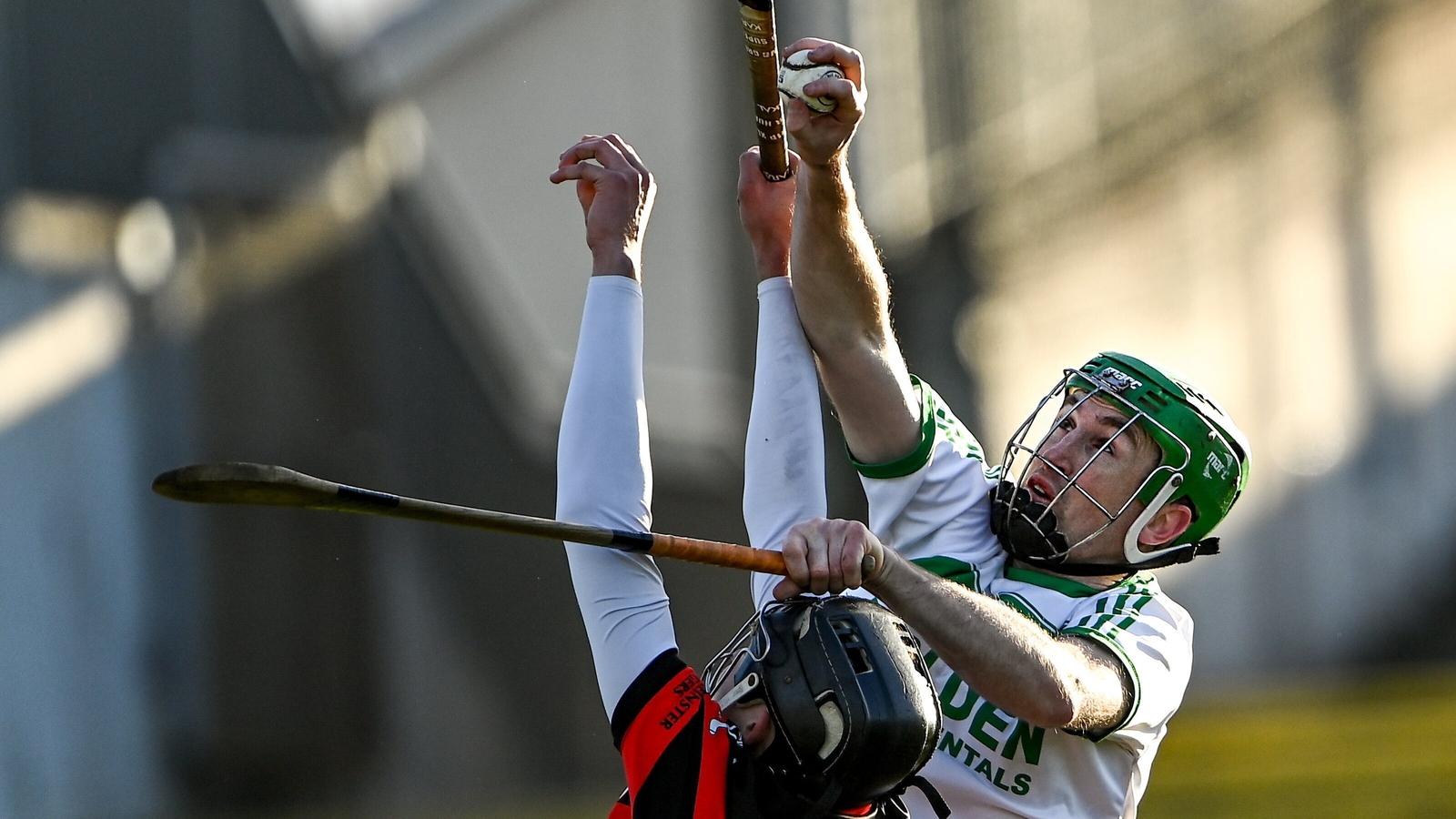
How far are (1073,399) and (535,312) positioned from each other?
22.2 feet

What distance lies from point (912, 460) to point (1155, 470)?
45 cm

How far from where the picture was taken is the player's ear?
125 inches

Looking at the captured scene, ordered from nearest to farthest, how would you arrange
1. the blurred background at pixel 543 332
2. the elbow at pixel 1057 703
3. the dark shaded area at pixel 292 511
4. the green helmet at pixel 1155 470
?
the elbow at pixel 1057 703, the green helmet at pixel 1155 470, the blurred background at pixel 543 332, the dark shaded area at pixel 292 511

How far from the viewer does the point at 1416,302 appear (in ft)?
37.2

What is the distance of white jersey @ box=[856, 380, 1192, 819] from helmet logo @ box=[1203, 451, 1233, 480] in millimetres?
237

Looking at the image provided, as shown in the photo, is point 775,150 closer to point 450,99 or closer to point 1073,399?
point 1073,399

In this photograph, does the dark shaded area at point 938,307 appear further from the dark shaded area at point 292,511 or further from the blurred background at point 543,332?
the dark shaded area at point 292,511

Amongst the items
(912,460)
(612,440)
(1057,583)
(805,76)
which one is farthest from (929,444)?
(805,76)

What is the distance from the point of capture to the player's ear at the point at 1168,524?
10.4ft

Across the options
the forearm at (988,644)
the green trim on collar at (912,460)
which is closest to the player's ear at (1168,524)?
the green trim on collar at (912,460)

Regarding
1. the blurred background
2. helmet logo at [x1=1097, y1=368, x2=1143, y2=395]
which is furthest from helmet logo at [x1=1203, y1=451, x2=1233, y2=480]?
the blurred background

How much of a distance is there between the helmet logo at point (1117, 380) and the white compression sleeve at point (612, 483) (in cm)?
89

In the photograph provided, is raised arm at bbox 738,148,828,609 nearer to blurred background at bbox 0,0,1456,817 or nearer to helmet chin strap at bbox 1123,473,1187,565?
helmet chin strap at bbox 1123,473,1187,565

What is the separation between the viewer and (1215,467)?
3.16 m
